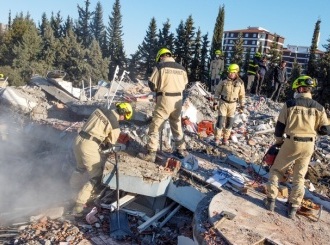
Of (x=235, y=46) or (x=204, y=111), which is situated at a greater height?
Result: (x=235, y=46)

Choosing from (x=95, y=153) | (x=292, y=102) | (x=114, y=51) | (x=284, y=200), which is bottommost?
(x=284, y=200)

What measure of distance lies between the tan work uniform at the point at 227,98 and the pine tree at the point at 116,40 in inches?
1435

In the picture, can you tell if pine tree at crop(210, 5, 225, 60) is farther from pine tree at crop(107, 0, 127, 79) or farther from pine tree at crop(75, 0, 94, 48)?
pine tree at crop(75, 0, 94, 48)

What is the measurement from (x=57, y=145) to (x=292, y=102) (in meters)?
6.08

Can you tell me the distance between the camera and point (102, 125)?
18.1ft

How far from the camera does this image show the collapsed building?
4.43 metres

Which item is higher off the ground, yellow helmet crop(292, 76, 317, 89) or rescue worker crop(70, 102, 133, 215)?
yellow helmet crop(292, 76, 317, 89)

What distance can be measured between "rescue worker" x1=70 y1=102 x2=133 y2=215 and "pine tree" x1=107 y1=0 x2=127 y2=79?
38.0 metres

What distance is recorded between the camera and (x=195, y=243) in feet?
14.0

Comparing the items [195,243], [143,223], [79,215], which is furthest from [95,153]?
[195,243]

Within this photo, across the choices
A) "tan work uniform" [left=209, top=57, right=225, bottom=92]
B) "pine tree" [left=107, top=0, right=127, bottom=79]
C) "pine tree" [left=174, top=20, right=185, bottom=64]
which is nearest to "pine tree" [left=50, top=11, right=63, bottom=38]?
"pine tree" [left=107, top=0, right=127, bottom=79]

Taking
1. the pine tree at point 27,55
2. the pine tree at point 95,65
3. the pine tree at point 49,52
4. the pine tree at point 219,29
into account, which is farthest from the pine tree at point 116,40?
the pine tree at point 219,29

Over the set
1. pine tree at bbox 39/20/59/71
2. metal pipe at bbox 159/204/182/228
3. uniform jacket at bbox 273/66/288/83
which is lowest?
metal pipe at bbox 159/204/182/228

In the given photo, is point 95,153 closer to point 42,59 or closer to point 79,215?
point 79,215
